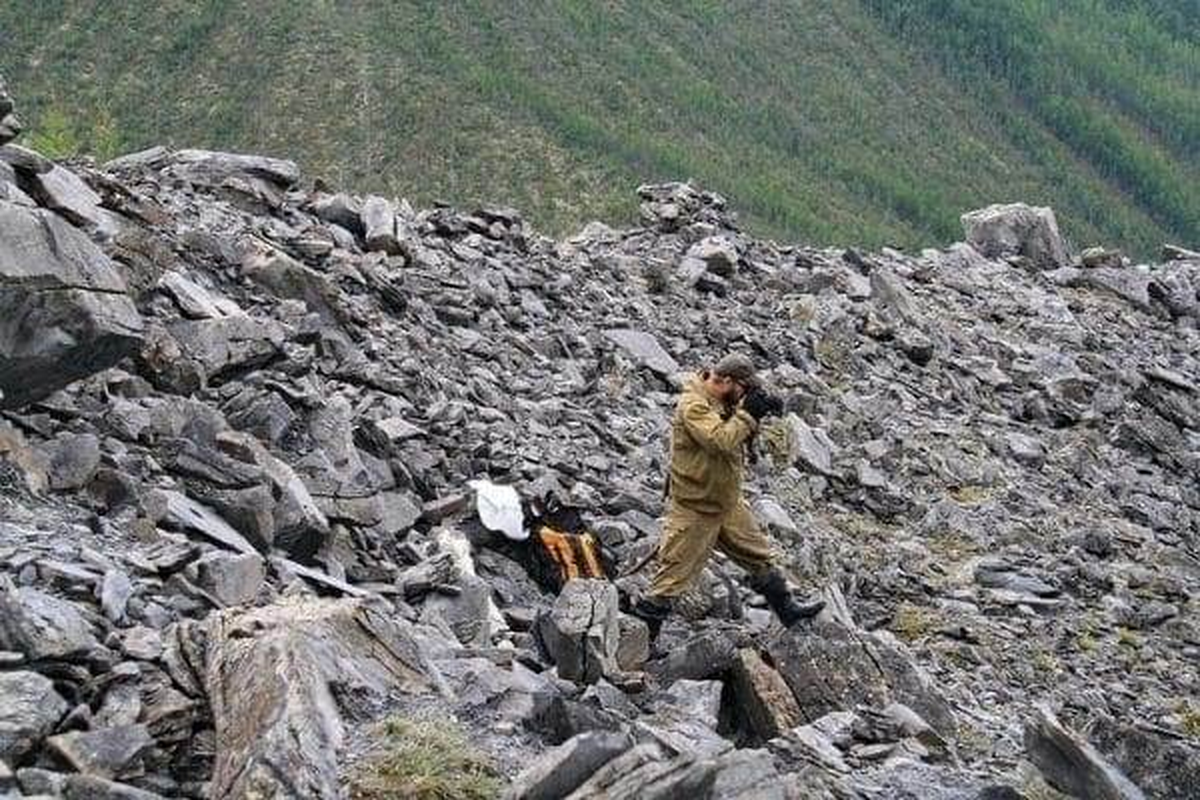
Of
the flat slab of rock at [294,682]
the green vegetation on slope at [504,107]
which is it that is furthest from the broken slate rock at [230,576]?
the green vegetation on slope at [504,107]

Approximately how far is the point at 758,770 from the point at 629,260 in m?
16.1

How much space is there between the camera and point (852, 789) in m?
8.08

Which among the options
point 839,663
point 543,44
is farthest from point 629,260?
point 543,44

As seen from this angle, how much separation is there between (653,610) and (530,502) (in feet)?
8.54

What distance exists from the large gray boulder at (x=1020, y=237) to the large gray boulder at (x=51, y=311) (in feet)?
76.0

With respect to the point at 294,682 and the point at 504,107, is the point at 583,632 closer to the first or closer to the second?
the point at 294,682

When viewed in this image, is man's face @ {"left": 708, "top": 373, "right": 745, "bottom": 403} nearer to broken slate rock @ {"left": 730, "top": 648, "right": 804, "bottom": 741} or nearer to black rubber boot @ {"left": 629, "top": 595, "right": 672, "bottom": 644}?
black rubber boot @ {"left": 629, "top": 595, "right": 672, "bottom": 644}

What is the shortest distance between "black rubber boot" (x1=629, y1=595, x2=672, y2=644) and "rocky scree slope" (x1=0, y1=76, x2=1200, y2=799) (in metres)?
0.26

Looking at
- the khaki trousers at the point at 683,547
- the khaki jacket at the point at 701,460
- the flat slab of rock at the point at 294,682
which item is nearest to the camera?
the flat slab of rock at the point at 294,682

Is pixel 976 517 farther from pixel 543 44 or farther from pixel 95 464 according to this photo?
pixel 543 44

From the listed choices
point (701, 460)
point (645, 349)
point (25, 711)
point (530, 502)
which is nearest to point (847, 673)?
point (701, 460)

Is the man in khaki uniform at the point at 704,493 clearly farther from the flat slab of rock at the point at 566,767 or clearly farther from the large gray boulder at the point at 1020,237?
the large gray boulder at the point at 1020,237

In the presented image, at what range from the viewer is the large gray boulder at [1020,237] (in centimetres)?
2995

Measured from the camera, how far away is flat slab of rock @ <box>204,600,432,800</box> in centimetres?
624
